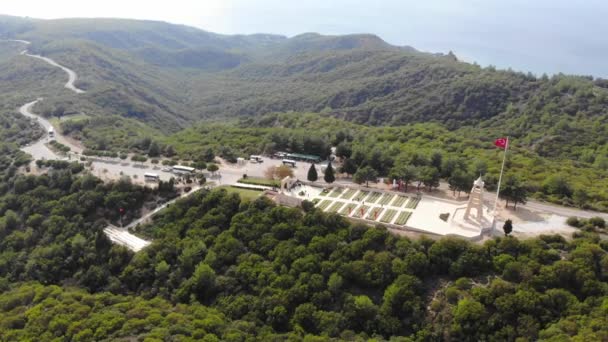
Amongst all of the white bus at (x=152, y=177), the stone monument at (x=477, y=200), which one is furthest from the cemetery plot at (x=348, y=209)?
the white bus at (x=152, y=177)

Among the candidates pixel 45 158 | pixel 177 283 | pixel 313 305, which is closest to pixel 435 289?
pixel 313 305

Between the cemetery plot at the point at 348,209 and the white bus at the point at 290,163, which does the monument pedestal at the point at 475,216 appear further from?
the white bus at the point at 290,163

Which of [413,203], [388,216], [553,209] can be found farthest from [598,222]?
[388,216]

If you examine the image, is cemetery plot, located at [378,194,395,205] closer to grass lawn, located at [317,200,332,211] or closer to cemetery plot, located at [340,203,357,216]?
cemetery plot, located at [340,203,357,216]

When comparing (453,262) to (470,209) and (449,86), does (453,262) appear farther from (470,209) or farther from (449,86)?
(449,86)

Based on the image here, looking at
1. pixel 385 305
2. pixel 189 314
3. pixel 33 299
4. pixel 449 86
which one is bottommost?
pixel 33 299

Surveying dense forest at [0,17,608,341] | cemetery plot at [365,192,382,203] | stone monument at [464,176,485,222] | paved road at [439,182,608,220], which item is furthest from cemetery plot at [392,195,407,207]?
paved road at [439,182,608,220]
